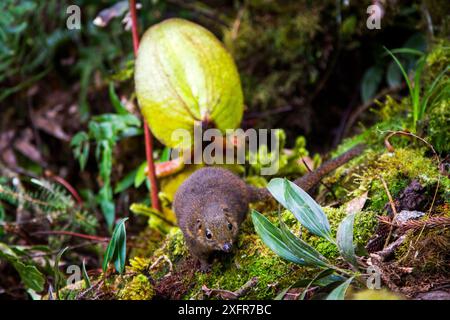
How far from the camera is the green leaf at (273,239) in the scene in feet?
7.95

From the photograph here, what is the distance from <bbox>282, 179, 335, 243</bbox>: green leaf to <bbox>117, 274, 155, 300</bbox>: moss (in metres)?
0.99

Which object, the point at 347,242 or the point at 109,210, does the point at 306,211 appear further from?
the point at 109,210

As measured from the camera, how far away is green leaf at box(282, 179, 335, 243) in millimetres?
2512

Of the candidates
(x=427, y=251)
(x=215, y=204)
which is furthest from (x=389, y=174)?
(x=215, y=204)

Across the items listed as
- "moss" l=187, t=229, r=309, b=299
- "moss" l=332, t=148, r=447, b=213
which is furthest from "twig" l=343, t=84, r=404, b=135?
"moss" l=187, t=229, r=309, b=299

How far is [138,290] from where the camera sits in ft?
9.74

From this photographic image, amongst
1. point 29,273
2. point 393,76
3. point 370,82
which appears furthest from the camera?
point 370,82

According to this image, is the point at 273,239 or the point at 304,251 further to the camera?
the point at 273,239

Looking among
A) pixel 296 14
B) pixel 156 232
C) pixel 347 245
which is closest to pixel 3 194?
pixel 156 232

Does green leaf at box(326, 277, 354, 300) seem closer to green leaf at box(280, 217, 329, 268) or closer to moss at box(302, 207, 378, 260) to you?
green leaf at box(280, 217, 329, 268)

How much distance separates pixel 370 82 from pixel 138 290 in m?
3.24

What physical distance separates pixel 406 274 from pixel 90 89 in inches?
172

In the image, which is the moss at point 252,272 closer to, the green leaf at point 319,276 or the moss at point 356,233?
the moss at point 356,233

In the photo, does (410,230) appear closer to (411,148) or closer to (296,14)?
(411,148)
